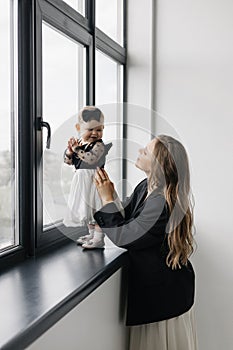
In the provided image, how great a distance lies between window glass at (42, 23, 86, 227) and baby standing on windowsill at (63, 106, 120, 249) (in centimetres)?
3

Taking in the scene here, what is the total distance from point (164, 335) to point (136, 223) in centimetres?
45

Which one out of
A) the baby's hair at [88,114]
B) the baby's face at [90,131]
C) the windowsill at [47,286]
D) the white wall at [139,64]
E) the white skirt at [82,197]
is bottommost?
the windowsill at [47,286]

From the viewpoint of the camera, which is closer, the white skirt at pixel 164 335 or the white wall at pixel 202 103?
the white skirt at pixel 164 335

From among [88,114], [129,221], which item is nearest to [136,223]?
[129,221]

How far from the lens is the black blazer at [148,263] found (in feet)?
5.80

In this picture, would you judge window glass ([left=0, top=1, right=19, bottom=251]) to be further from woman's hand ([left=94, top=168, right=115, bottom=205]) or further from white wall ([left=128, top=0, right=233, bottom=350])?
white wall ([left=128, top=0, right=233, bottom=350])

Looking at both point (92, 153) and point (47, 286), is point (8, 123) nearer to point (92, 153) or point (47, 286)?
point (92, 153)

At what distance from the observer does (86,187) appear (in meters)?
1.80

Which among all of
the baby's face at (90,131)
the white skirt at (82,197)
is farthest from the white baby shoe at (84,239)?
the baby's face at (90,131)

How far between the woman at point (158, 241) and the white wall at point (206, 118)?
32.3 inches

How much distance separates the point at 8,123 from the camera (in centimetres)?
165

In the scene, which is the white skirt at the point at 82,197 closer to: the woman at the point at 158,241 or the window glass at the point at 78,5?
the woman at the point at 158,241

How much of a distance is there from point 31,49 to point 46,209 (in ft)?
1.84

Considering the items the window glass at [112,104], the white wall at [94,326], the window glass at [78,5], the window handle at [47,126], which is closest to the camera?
the white wall at [94,326]
